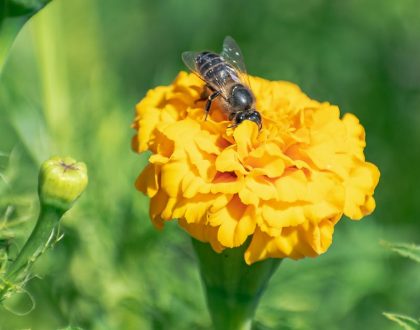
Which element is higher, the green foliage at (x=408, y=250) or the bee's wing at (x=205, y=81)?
the bee's wing at (x=205, y=81)

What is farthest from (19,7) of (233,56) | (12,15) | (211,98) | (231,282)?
(233,56)

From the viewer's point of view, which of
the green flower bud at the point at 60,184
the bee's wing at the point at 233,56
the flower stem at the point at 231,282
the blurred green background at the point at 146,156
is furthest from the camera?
the blurred green background at the point at 146,156

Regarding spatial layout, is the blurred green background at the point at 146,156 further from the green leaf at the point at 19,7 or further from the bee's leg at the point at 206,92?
the bee's leg at the point at 206,92

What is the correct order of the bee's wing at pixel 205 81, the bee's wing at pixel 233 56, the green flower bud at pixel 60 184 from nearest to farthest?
the green flower bud at pixel 60 184 → the bee's wing at pixel 205 81 → the bee's wing at pixel 233 56

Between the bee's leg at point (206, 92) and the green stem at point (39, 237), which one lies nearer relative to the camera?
the green stem at point (39, 237)

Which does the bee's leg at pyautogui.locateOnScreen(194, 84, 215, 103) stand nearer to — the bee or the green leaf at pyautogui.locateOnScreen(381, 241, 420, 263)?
the bee

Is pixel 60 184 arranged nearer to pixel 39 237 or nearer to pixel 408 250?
pixel 39 237

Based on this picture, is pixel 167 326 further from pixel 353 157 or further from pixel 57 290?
pixel 353 157

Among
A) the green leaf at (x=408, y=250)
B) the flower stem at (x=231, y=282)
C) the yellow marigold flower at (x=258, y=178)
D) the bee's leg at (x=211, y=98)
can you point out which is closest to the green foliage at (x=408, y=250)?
the green leaf at (x=408, y=250)
